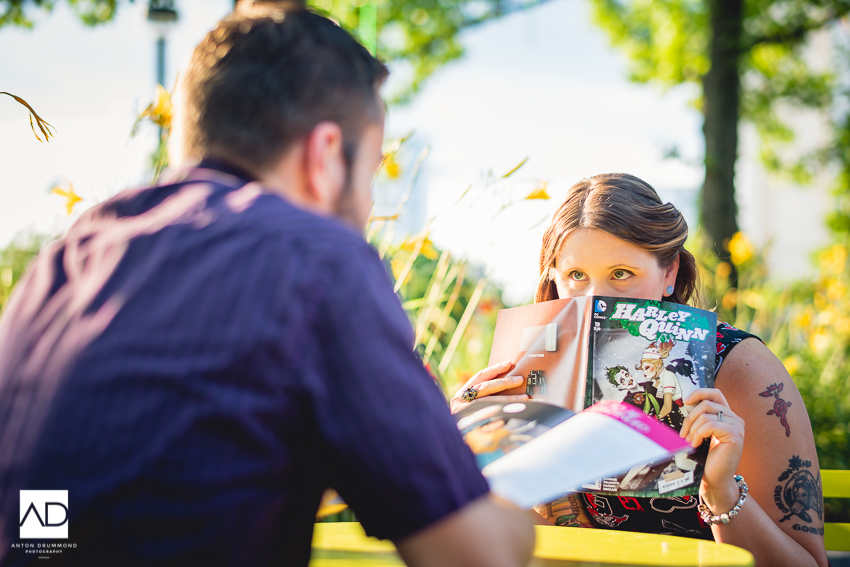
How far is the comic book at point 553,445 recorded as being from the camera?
0.66 m

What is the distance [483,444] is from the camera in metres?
0.85

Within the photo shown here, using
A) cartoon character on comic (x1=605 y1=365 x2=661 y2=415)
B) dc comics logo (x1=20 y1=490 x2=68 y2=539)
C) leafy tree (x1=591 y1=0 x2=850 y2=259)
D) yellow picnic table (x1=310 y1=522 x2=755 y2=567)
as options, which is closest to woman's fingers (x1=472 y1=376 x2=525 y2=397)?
cartoon character on comic (x1=605 y1=365 x2=661 y2=415)

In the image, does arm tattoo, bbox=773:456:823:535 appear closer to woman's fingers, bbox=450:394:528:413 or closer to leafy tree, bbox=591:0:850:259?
woman's fingers, bbox=450:394:528:413

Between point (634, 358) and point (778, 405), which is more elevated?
point (634, 358)

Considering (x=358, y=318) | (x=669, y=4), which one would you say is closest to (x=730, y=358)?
(x=358, y=318)

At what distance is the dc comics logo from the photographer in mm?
566

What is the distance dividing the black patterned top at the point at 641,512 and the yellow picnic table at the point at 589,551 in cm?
22

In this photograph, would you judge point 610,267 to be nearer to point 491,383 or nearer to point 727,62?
point 491,383

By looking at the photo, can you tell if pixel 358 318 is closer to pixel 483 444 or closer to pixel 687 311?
pixel 483 444

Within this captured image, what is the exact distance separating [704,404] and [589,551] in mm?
343

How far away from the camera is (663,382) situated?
1175 mm

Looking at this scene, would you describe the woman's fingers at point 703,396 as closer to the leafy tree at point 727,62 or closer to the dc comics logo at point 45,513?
the dc comics logo at point 45,513

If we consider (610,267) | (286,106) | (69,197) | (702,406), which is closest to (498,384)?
(702,406)

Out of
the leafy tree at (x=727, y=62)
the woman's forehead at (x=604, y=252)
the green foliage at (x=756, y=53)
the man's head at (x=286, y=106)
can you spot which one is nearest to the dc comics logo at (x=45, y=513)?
the man's head at (x=286, y=106)
